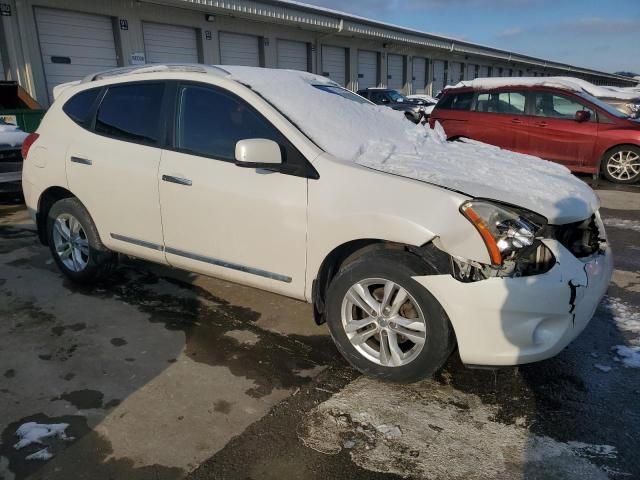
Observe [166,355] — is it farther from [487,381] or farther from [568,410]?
[568,410]

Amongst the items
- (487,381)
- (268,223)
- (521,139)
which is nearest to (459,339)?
(487,381)

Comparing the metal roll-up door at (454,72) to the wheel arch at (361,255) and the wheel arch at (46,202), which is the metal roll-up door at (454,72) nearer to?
the wheel arch at (46,202)

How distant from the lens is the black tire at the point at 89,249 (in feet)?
13.7

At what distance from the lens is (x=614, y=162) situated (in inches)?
352

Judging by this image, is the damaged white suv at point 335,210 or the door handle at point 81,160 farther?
the door handle at point 81,160

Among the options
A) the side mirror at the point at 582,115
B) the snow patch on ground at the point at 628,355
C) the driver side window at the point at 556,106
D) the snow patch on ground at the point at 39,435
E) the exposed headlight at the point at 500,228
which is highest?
the driver side window at the point at 556,106

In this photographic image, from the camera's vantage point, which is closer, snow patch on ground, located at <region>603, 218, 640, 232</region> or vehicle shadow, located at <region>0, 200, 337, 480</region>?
vehicle shadow, located at <region>0, 200, 337, 480</region>

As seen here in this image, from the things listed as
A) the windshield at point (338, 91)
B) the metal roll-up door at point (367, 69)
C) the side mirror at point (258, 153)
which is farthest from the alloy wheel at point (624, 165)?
the metal roll-up door at point (367, 69)

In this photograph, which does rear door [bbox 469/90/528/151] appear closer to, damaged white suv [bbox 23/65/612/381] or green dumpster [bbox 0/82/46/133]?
damaged white suv [bbox 23/65/612/381]

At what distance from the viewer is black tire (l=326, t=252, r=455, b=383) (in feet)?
8.71

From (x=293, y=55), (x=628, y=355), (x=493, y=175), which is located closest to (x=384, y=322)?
(x=493, y=175)

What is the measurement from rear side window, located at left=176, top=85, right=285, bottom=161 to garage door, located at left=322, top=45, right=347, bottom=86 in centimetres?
1989

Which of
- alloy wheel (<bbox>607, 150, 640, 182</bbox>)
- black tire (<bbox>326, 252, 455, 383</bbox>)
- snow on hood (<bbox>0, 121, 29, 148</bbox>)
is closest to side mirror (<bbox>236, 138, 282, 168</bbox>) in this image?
black tire (<bbox>326, 252, 455, 383</bbox>)

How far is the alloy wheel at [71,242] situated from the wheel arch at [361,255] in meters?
2.24
